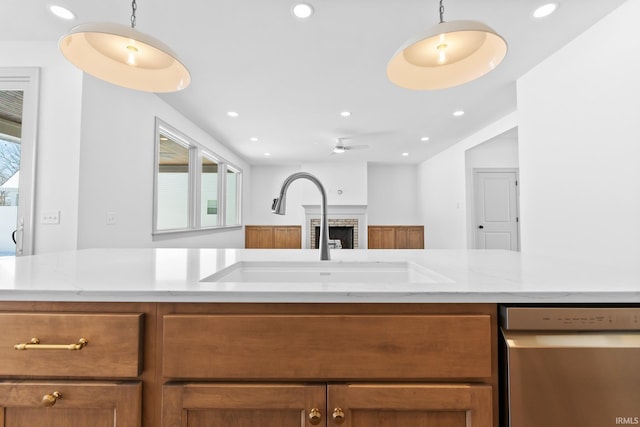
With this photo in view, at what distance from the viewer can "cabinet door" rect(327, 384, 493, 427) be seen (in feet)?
2.21

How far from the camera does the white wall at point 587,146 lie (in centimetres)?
202

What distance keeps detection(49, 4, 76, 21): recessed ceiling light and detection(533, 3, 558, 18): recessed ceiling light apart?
326 cm

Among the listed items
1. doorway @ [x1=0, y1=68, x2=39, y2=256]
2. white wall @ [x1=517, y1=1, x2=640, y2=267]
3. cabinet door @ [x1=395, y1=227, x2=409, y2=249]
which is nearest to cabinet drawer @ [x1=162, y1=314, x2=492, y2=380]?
white wall @ [x1=517, y1=1, x2=640, y2=267]

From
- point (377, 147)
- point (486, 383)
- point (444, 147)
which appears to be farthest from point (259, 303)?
point (444, 147)

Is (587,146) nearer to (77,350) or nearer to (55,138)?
(77,350)

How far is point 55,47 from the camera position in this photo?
240cm

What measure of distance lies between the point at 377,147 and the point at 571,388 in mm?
5426

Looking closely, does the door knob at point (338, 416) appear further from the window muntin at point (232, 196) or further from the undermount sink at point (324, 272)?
the window muntin at point (232, 196)

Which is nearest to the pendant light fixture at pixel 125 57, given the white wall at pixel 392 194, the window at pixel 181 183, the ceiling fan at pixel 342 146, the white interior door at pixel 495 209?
the window at pixel 181 183

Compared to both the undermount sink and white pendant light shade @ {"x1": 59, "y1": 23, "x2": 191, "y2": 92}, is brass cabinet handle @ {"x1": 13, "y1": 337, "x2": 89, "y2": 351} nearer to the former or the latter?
the undermount sink

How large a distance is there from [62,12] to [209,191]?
11.6 ft

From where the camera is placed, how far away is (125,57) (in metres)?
1.22

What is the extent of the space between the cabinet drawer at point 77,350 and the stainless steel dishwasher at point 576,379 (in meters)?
0.88

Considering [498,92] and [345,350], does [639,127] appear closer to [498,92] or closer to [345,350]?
[498,92]
